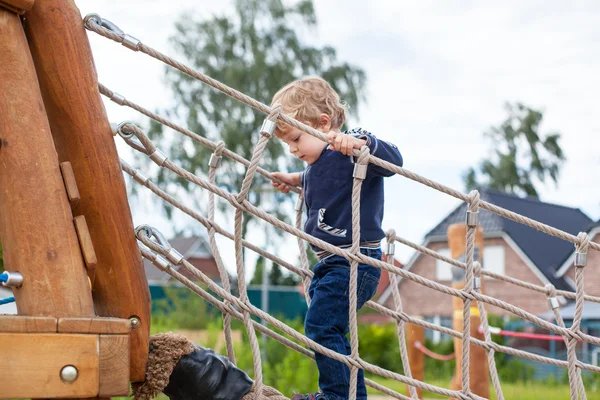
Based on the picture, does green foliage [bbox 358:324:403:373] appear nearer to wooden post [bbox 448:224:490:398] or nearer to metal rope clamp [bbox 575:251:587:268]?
wooden post [bbox 448:224:490:398]

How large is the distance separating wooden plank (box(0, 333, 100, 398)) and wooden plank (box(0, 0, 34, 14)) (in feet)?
2.31

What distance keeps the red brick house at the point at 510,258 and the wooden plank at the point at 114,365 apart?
17842 millimetres

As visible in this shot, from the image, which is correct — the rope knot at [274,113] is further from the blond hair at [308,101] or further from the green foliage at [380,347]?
the green foliage at [380,347]

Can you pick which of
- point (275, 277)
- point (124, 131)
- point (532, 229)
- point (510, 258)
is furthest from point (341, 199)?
point (275, 277)

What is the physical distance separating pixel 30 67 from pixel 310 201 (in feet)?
3.24

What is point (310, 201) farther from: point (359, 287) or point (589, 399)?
point (589, 399)

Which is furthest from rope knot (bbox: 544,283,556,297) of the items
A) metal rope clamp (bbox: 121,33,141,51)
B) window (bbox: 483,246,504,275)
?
window (bbox: 483,246,504,275)

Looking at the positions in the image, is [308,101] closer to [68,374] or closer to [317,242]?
[317,242]

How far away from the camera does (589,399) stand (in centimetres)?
806

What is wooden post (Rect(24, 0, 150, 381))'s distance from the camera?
1794mm

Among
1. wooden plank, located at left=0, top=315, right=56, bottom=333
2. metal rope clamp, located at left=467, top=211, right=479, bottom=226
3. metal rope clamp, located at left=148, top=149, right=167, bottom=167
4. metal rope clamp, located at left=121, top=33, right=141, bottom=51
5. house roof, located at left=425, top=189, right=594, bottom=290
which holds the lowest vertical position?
wooden plank, located at left=0, top=315, right=56, bottom=333

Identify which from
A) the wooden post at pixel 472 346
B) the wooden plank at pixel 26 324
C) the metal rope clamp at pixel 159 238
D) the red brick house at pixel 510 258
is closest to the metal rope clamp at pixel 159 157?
the metal rope clamp at pixel 159 238

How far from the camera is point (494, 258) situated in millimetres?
21188

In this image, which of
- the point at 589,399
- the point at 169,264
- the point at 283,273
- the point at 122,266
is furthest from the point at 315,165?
the point at 283,273
